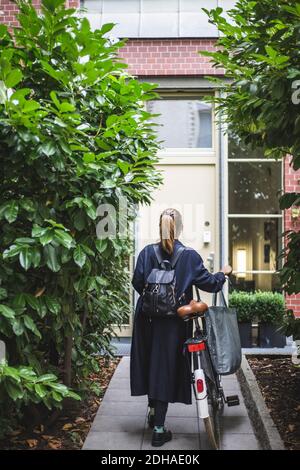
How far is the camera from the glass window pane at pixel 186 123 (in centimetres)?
854

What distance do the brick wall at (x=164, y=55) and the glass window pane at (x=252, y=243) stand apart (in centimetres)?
237

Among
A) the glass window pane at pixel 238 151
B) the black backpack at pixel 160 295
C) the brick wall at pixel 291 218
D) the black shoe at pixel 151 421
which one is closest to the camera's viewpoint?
the black backpack at pixel 160 295

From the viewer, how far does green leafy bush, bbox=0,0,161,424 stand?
3.55 metres

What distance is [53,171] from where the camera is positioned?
152 inches

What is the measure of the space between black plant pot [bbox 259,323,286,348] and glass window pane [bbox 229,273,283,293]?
26.4 inches

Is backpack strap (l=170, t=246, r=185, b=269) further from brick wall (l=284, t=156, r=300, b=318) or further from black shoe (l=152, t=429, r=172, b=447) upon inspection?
brick wall (l=284, t=156, r=300, b=318)

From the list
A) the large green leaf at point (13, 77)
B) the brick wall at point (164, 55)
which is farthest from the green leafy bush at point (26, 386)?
the brick wall at point (164, 55)

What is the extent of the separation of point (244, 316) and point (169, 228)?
3858mm

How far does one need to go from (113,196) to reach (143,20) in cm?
548

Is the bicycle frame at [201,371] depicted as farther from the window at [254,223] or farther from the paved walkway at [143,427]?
the window at [254,223]

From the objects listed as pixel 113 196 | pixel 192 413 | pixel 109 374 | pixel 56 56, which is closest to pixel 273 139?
pixel 113 196

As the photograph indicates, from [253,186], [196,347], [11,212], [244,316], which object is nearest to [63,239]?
[11,212]

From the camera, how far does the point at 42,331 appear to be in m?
4.17

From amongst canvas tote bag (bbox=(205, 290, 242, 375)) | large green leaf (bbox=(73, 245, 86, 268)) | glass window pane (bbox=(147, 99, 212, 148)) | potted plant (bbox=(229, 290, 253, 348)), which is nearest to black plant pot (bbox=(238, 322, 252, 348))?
potted plant (bbox=(229, 290, 253, 348))
